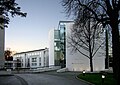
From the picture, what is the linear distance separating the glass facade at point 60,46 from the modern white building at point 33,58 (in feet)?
69.2

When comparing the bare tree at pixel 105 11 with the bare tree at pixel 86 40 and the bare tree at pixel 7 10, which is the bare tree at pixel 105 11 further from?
the bare tree at pixel 86 40

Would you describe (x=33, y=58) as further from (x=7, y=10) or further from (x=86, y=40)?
(x=7, y=10)

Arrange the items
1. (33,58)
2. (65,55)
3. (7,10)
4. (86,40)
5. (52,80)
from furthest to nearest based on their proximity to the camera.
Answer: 1. (33,58)
2. (65,55)
3. (86,40)
4. (52,80)
5. (7,10)

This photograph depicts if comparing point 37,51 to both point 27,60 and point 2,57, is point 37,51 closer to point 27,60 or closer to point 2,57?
point 27,60

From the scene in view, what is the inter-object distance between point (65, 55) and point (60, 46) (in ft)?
13.6

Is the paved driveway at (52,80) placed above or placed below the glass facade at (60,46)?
below

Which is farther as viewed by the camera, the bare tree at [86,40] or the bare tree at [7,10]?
the bare tree at [86,40]

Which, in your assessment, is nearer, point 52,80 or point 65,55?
point 52,80

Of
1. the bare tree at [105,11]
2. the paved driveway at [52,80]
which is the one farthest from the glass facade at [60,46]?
the bare tree at [105,11]

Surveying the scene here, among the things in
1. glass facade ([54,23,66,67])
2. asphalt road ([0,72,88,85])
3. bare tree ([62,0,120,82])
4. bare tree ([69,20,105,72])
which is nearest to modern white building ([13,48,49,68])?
glass facade ([54,23,66,67])

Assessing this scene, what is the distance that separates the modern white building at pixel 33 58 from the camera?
340 feet

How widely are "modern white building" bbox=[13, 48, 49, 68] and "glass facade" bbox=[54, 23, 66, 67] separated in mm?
21104

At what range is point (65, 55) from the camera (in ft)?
252

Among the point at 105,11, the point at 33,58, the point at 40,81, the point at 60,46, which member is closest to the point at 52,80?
the point at 40,81
